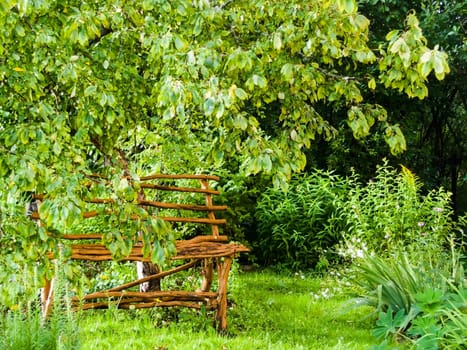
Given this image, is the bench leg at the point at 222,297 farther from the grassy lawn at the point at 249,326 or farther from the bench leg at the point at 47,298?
the bench leg at the point at 47,298

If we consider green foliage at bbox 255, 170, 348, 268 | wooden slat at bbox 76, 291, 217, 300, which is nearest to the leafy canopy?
wooden slat at bbox 76, 291, 217, 300

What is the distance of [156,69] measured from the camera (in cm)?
316

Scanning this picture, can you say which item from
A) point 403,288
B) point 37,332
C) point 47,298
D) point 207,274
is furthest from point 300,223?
point 37,332

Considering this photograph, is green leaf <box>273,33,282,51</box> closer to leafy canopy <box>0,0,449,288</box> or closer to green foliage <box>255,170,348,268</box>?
leafy canopy <box>0,0,449,288</box>

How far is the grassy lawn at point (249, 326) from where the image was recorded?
147 inches

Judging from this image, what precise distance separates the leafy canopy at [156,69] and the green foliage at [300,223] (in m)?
3.48

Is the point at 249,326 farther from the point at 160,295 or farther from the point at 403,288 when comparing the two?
the point at 403,288

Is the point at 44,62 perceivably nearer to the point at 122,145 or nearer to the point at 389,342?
the point at 389,342

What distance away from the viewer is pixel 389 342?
3.88 metres

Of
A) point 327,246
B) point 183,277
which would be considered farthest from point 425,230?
point 183,277

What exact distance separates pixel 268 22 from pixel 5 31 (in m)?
1.43

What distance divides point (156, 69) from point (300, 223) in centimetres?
438

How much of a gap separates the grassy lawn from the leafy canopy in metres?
1.14

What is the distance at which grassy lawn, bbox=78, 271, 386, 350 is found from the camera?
3.74 meters
